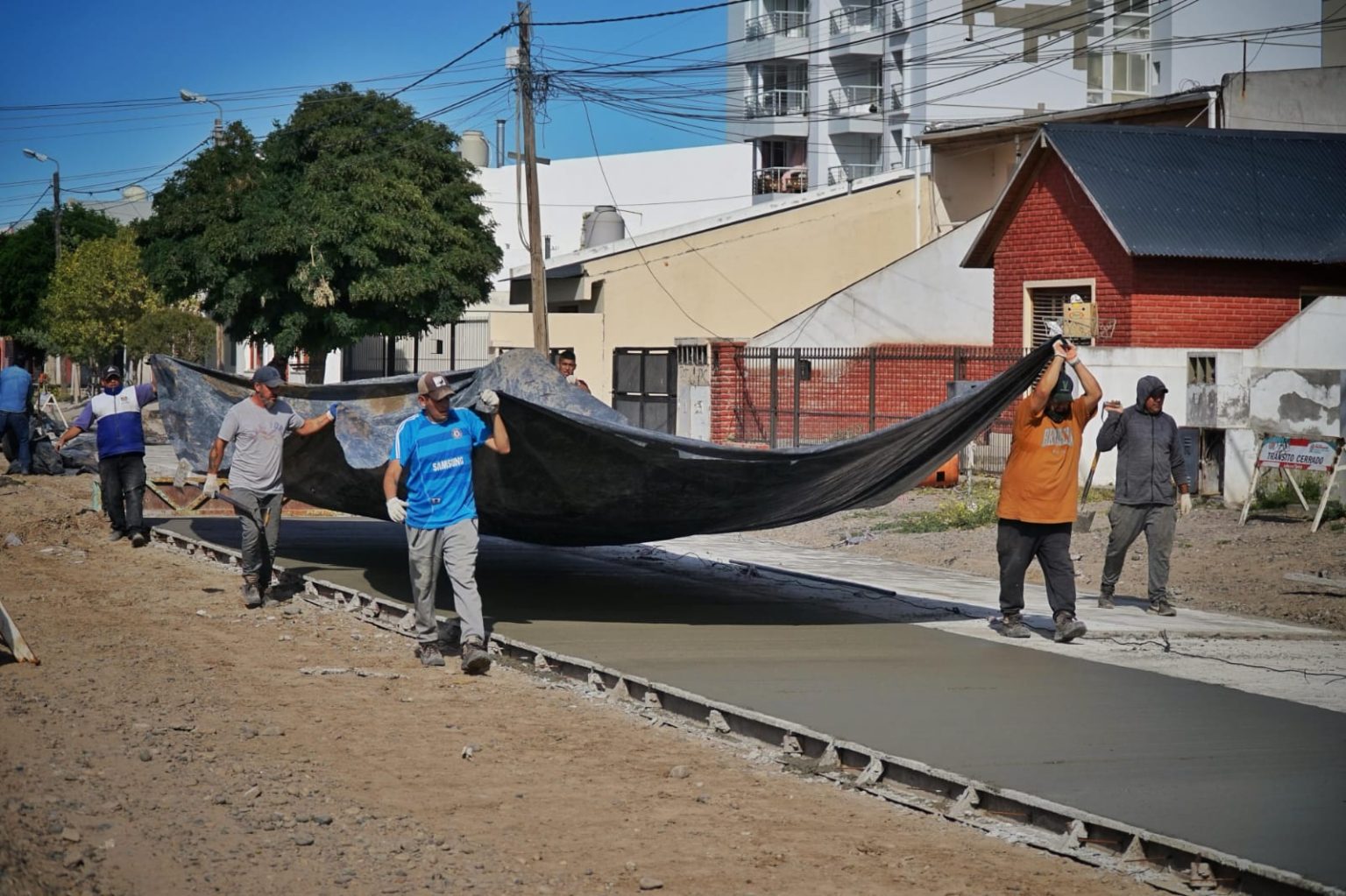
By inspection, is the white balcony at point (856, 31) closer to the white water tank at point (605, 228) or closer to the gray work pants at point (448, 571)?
the white water tank at point (605, 228)

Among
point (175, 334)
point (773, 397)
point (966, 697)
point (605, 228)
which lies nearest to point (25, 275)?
point (175, 334)

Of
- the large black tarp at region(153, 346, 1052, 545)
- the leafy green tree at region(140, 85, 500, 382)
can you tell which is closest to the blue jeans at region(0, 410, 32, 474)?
the leafy green tree at region(140, 85, 500, 382)

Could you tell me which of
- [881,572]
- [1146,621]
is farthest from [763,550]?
[1146,621]

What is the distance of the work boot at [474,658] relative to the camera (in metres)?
9.24

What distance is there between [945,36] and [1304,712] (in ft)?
151

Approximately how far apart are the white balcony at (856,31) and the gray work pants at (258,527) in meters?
47.5

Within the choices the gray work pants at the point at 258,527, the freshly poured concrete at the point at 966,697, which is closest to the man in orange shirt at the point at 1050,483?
the freshly poured concrete at the point at 966,697

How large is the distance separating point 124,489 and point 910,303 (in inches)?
813

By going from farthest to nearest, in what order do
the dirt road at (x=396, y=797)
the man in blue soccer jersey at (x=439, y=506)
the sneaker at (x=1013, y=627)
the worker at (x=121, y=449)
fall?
the worker at (x=121, y=449) → the sneaker at (x=1013, y=627) → the man in blue soccer jersey at (x=439, y=506) → the dirt road at (x=396, y=797)

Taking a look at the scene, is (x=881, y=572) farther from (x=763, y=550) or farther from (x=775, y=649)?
(x=775, y=649)

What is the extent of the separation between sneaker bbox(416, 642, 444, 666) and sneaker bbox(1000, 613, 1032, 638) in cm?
391

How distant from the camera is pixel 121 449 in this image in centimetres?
1500

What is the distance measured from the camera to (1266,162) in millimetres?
24516

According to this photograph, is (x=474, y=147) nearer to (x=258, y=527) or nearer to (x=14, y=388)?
(x=14, y=388)
